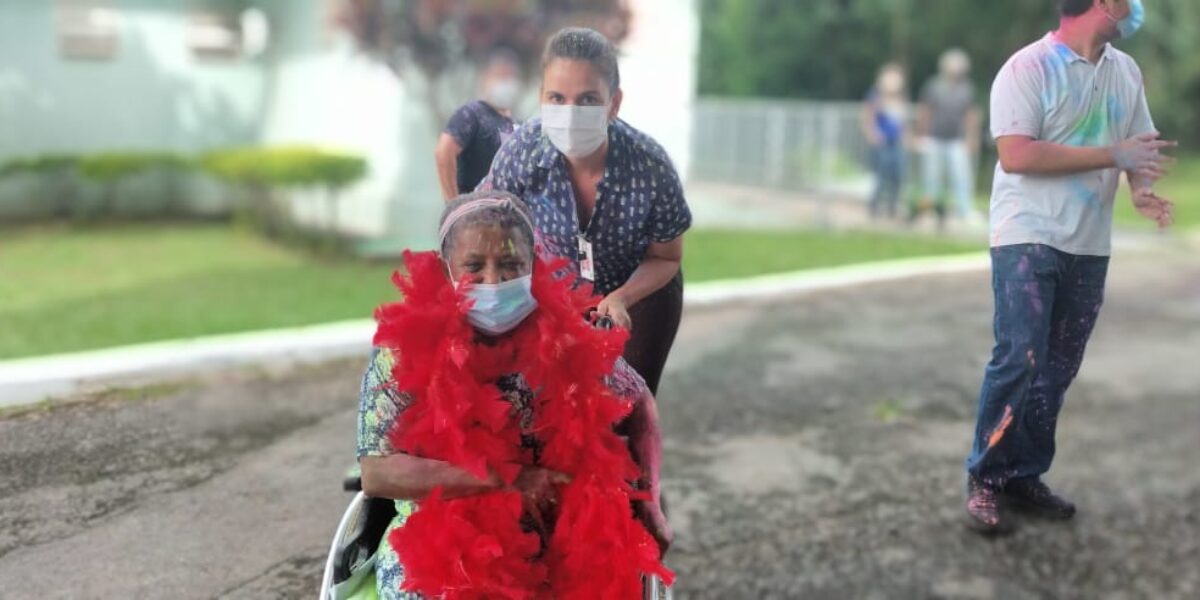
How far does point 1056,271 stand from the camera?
135 inches

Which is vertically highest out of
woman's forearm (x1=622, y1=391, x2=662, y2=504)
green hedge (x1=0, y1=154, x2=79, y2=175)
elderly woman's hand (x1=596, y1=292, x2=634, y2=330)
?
elderly woman's hand (x1=596, y1=292, x2=634, y2=330)

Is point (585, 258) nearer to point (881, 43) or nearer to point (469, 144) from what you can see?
point (469, 144)

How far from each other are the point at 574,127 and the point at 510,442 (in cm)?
86

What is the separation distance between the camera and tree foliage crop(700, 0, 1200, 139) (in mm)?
19906

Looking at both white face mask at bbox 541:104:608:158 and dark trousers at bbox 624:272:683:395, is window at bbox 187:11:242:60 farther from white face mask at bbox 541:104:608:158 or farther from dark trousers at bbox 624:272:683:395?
white face mask at bbox 541:104:608:158

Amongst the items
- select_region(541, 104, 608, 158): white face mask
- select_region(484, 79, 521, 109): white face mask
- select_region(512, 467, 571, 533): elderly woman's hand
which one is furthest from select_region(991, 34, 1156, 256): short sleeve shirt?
select_region(512, 467, 571, 533): elderly woman's hand

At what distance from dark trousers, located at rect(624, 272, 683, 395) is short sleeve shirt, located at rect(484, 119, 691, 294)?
26 cm

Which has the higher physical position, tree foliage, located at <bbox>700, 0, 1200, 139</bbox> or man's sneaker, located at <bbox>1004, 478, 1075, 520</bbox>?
tree foliage, located at <bbox>700, 0, 1200, 139</bbox>

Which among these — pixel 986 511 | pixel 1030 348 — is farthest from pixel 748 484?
pixel 1030 348

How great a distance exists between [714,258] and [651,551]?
23.5 feet

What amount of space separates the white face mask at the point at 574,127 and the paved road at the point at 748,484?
1.50 metres

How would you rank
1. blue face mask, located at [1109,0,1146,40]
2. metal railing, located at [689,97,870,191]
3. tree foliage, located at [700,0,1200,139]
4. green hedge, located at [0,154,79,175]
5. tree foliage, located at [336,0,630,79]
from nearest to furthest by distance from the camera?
blue face mask, located at [1109,0,1146,40]
tree foliage, located at [336,0,630,79]
green hedge, located at [0,154,79,175]
metal railing, located at [689,97,870,191]
tree foliage, located at [700,0,1200,139]

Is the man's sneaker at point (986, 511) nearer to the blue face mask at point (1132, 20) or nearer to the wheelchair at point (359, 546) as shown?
the blue face mask at point (1132, 20)

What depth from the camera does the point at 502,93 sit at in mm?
4238
